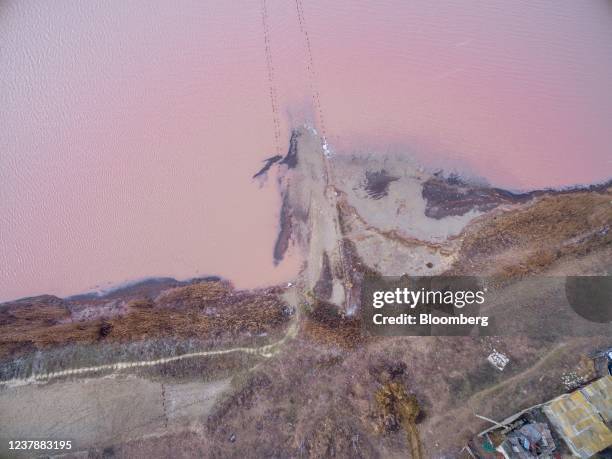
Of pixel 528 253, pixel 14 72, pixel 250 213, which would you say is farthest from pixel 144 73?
pixel 528 253

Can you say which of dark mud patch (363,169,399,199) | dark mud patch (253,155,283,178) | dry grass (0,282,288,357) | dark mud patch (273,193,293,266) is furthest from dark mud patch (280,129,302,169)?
dry grass (0,282,288,357)

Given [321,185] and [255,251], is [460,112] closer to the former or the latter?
[321,185]

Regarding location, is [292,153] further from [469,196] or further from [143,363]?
[143,363]

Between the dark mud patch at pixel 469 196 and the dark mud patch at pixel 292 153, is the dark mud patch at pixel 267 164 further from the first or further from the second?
the dark mud patch at pixel 469 196

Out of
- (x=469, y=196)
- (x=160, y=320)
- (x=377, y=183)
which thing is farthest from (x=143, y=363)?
(x=469, y=196)

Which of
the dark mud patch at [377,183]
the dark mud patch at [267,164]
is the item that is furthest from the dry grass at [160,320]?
the dark mud patch at [377,183]

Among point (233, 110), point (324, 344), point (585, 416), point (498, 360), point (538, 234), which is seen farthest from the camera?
point (233, 110)
